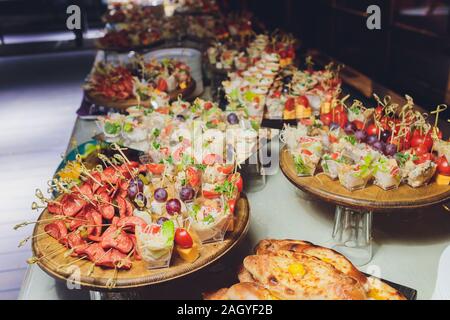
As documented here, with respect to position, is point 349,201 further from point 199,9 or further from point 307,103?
point 199,9

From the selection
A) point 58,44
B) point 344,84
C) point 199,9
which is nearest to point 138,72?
point 344,84

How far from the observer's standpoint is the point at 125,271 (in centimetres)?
158

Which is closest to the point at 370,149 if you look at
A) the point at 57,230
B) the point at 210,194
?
the point at 210,194

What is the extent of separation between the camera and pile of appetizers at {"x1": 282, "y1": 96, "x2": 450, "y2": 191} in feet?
6.29

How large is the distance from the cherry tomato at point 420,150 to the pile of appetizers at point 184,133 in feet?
2.49

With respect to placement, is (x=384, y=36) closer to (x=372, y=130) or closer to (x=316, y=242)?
(x=372, y=130)

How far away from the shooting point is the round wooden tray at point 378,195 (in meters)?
1.83

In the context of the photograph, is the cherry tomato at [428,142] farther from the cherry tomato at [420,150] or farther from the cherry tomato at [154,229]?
the cherry tomato at [154,229]

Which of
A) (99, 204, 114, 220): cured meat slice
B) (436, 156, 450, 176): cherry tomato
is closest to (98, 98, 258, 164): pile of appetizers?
(99, 204, 114, 220): cured meat slice

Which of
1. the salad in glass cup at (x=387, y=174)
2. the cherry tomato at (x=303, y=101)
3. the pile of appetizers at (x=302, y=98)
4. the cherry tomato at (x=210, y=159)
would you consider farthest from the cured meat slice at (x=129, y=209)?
the cherry tomato at (x=303, y=101)

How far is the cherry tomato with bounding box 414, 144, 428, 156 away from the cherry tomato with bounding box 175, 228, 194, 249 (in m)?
1.13

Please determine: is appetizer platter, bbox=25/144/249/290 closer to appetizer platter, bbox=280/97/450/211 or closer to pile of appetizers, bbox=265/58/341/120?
appetizer platter, bbox=280/97/450/211

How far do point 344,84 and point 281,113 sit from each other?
1.25 m

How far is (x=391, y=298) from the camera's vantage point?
154 centimetres
